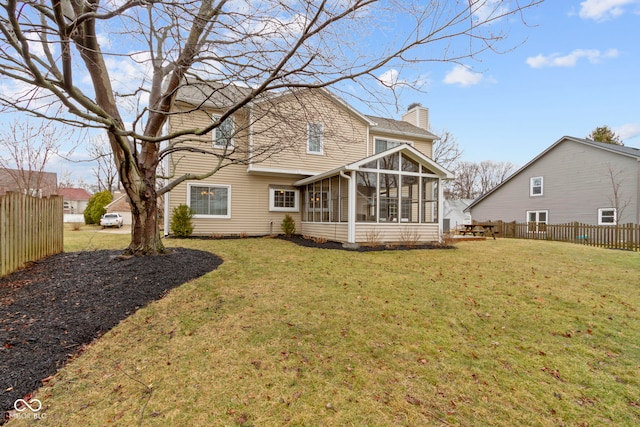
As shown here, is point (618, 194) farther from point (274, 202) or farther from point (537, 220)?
point (274, 202)

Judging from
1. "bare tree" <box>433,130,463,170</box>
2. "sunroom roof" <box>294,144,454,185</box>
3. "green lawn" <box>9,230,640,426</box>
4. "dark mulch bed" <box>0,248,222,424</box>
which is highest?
"bare tree" <box>433,130,463,170</box>

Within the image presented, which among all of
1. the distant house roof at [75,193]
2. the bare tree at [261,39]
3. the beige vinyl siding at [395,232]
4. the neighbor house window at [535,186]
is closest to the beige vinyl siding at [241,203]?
the beige vinyl siding at [395,232]

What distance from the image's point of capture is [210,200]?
13.2 metres

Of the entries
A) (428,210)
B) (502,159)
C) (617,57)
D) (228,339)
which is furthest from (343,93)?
(502,159)

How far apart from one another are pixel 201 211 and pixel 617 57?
1662cm

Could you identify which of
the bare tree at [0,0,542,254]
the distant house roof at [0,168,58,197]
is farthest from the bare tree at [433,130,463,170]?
the distant house roof at [0,168,58,197]

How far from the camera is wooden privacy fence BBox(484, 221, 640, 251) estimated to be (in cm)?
1302

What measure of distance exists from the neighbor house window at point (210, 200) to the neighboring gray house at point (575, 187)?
20349 mm

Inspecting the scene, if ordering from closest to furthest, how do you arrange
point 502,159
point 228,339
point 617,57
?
point 228,339 < point 617,57 < point 502,159

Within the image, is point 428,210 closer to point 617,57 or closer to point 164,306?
point 617,57

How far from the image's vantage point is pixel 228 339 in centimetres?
352

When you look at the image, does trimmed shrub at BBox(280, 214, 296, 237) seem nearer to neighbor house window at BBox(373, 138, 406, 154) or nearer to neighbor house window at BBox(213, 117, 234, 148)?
neighbor house window at BBox(213, 117, 234, 148)

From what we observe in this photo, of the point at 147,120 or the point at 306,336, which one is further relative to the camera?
the point at 147,120

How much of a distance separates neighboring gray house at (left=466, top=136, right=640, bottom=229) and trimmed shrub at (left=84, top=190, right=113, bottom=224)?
34071mm
